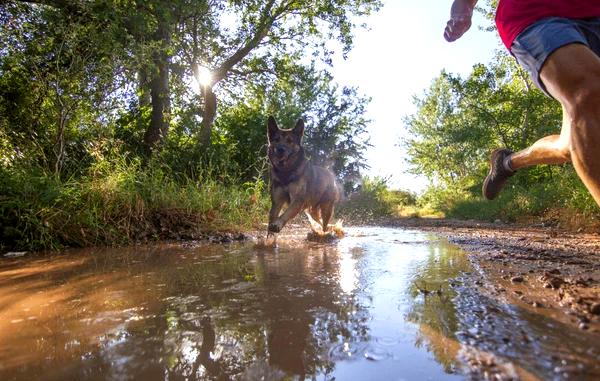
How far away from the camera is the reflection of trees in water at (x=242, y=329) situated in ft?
3.61

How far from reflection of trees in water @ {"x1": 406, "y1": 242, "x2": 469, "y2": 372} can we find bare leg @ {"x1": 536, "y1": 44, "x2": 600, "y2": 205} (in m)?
0.84

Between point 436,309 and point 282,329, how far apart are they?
0.66 meters

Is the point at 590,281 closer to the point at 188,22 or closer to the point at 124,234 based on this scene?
the point at 124,234

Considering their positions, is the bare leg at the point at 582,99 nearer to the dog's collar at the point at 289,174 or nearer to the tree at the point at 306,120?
the dog's collar at the point at 289,174

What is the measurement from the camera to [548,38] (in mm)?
2010

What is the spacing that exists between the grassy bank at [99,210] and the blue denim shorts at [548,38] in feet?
14.3

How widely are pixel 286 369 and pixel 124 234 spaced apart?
4.30 metres

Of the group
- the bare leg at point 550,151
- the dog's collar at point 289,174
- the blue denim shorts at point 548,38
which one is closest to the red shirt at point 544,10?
the blue denim shorts at point 548,38

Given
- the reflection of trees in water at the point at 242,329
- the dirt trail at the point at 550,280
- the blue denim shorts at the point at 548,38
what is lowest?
→ the reflection of trees in water at the point at 242,329

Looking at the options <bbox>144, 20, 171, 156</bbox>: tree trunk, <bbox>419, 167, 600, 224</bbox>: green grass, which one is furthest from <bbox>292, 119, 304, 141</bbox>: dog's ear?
<bbox>144, 20, 171, 156</bbox>: tree trunk

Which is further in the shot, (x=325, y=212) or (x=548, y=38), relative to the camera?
(x=325, y=212)

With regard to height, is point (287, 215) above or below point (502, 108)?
below

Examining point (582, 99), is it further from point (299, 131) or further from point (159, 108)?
point (159, 108)

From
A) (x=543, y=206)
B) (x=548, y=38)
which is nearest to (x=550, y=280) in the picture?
(x=548, y=38)
